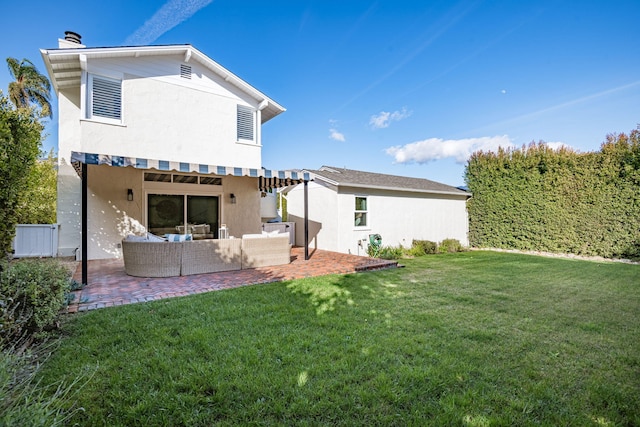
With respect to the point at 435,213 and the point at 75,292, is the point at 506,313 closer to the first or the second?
the point at 75,292

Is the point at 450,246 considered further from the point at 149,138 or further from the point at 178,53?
the point at 178,53

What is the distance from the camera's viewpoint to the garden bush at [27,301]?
4155 millimetres

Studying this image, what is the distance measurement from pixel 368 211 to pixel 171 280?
1051 centimetres

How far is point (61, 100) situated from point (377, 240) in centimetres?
1596

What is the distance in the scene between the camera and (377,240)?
16.2 metres

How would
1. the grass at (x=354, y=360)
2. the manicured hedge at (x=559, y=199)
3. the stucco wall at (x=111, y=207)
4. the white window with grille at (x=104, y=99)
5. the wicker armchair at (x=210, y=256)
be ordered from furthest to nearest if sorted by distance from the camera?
1. the manicured hedge at (x=559, y=199)
2. the stucco wall at (x=111, y=207)
3. the white window with grille at (x=104, y=99)
4. the wicker armchair at (x=210, y=256)
5. the grass at (x=354, y=360)

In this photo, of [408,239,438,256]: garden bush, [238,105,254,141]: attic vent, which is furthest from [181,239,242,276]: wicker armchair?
[408,239,438,256]: garden bush

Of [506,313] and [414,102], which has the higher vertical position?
[414,102]

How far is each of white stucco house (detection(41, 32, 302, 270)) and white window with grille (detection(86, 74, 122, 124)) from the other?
0.11 ft

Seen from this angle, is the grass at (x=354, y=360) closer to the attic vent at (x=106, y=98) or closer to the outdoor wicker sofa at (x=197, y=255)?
the outdoor wicker sofa at (x=197, y=255)

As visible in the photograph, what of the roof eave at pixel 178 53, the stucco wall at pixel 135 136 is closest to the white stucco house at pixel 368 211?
the roof eave at pixel 178 53

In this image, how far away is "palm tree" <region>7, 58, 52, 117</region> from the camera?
25.8 meters

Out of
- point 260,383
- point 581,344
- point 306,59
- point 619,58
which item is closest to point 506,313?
point 581,344

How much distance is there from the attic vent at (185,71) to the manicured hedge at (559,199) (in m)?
18.0
